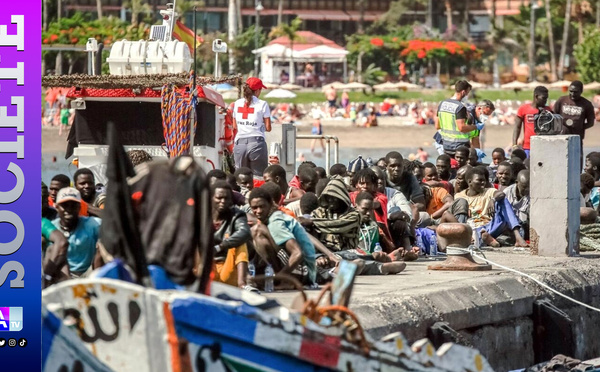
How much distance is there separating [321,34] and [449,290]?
9031cm

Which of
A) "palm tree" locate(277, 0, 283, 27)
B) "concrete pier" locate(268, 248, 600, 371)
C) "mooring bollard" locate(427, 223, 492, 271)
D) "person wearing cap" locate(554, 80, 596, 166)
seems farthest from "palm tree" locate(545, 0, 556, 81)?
"mooring bollard" locate(427, 223, 492, 271)

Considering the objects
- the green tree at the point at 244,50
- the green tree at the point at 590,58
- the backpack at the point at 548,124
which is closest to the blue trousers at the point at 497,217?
the backpack at the point at 548,124

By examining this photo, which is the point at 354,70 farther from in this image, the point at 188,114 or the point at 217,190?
the point at 217,190

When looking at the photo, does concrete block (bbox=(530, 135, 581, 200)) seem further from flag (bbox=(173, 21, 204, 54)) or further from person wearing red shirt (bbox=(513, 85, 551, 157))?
flag (bbox=(173, 21, 204, 54))

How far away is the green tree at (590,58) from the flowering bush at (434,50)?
517 inches

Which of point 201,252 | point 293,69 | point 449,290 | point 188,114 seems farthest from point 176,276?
point 293,69

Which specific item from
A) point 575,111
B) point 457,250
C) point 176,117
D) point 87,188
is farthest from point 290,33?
point 87,188

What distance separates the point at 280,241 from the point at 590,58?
64.5 meters

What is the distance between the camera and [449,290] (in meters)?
9.95

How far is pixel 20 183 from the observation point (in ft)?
21.6

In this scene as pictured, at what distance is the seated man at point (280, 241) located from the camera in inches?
380

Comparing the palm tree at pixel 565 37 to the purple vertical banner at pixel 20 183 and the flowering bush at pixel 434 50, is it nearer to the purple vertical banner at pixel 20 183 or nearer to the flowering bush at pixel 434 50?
the flowering bush at pixel 434 50

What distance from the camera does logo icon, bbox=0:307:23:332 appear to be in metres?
6.56

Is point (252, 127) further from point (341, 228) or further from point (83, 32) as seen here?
point (83, 32)
